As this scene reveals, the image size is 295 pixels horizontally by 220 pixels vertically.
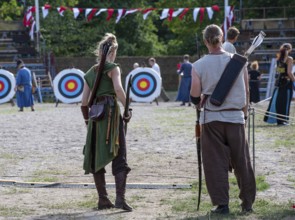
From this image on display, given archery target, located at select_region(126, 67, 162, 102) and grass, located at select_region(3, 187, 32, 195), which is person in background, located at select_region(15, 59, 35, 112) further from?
grass, located at select_region(3, 187, 32, 195)

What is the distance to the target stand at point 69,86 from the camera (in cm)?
3203

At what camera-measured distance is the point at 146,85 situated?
32.2 meters

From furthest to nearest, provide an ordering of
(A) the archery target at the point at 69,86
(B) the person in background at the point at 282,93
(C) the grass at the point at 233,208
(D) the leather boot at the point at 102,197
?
(A) the archery target at the point at 69,86, (B) the person in background at the point at 282,93, (D) the leather boot at the point at 102,197, (C) the grass at the point at 233,208

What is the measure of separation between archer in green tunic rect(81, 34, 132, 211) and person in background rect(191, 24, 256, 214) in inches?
35.9

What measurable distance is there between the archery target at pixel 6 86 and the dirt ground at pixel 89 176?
11.6 meters

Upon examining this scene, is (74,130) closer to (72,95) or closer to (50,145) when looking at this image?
(50,145)

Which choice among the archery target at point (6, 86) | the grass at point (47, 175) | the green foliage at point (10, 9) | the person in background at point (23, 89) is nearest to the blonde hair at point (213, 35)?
the grass at point (47, 175)

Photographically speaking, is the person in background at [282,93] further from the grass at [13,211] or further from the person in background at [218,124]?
the grass at [13,211]

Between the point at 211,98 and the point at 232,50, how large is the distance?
71.5 inches

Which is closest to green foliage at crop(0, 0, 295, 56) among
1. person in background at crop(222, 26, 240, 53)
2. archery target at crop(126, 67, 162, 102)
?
archery target at crop(126, 67, 162, 102)

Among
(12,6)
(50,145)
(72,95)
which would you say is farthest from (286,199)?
(12,6)

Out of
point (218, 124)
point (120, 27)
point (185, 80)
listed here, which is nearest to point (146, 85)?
point (185, 80)

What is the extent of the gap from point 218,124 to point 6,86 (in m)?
24.7

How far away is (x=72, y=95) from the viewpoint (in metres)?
32.1
